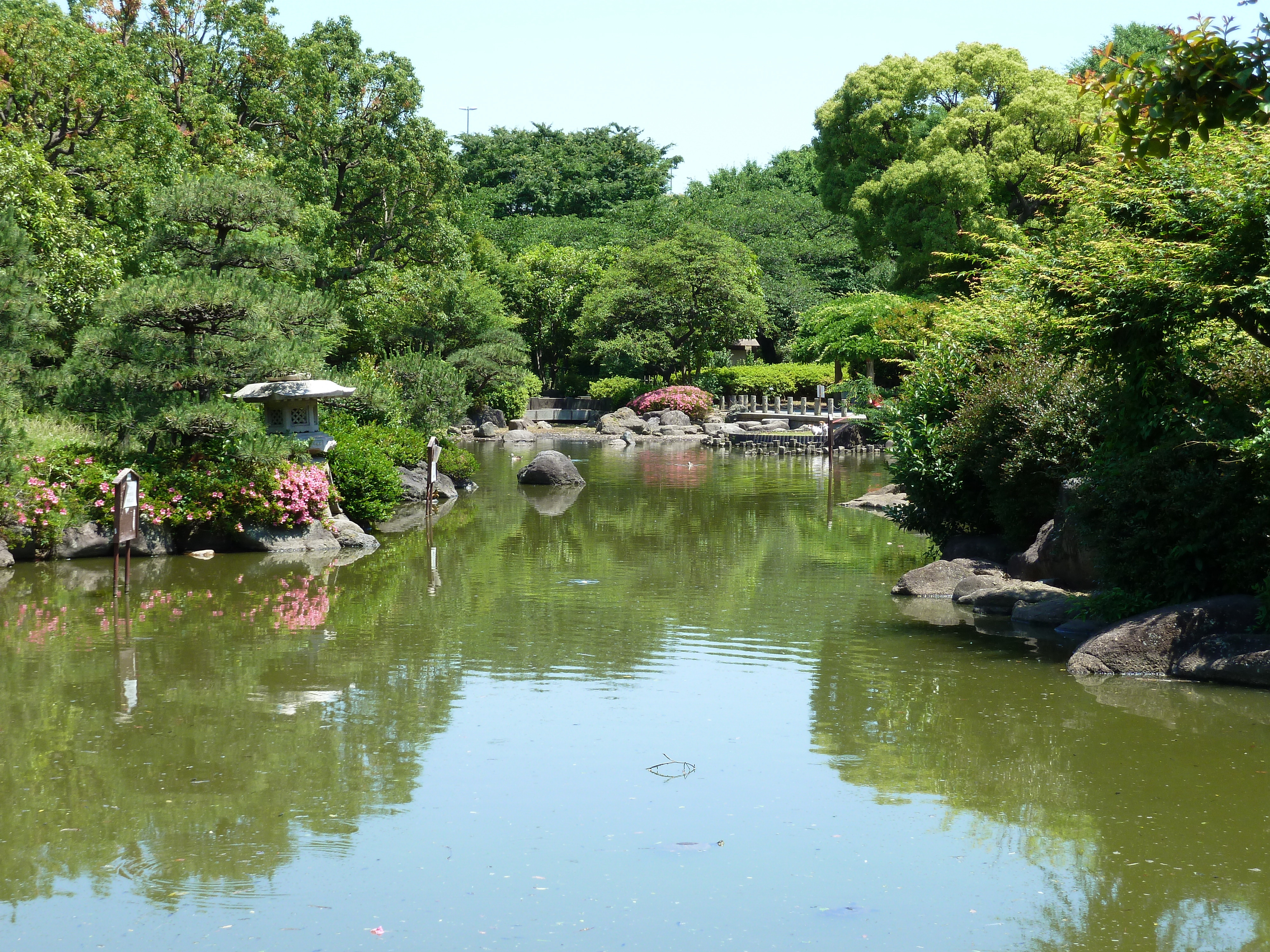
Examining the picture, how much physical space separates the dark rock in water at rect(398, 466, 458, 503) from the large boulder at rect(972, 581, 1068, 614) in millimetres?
10860

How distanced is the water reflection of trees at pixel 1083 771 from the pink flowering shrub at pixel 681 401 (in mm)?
34548

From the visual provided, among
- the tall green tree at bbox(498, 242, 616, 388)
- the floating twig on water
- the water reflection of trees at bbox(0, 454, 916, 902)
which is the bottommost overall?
the floating twig on water

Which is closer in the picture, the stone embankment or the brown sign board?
the stone embankment

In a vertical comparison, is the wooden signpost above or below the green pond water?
above

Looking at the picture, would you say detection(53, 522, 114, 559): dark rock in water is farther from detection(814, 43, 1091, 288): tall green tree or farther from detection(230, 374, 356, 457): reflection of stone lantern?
detection(814, 43, 1091, 288): tall green tree

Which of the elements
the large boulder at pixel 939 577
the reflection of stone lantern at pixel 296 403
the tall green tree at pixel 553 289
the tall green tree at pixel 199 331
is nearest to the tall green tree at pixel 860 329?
the tall green tree at pixel 553 289

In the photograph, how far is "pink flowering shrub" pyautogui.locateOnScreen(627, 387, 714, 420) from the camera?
4506cm

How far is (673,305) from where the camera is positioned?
47.5 meters

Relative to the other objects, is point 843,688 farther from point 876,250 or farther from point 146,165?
point 876,250

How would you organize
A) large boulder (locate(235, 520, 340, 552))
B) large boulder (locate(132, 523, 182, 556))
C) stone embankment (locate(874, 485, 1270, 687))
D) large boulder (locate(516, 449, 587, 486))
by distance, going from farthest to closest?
large boulder (locate(516, 449, 587, 486))
large boulder (locate(235, 520, 340, 552))
large boulder (locate(132, 523, 182, 556))
stone embankment (locate(874, 485, 1270, 687))

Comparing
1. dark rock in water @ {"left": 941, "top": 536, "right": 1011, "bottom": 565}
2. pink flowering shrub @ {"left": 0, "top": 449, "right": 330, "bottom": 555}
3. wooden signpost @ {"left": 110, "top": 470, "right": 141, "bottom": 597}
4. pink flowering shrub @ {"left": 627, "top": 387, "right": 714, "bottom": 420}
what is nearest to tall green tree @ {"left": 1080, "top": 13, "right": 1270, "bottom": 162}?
dark rock in water @ {"left": 941, "top": 536, "right": 1011, "bottom": 565}

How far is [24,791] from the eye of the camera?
264 inches

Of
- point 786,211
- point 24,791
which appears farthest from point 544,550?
point 786,211

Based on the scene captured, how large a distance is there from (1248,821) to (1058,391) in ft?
23.6
